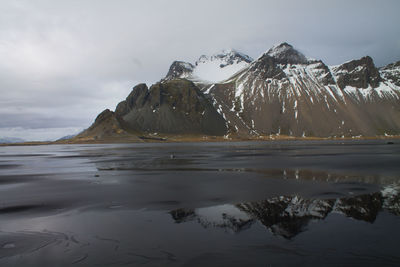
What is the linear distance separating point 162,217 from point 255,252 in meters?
6.77

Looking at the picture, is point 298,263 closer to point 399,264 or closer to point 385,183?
point 399,264

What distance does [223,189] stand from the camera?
925 inches

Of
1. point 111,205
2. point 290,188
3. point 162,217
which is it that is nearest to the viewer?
point 162,217

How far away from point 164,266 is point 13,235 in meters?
8.33

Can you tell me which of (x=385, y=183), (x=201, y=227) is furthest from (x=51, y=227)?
(x=385, y=183)

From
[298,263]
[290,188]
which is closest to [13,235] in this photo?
[298,263]

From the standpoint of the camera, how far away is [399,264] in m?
9.04

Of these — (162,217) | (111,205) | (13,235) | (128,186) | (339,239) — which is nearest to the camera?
(339,239)

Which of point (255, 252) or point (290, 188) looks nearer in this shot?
point (255, 252)

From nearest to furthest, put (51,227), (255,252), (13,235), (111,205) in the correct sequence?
(255,252), (13,235), (51,227), (111,205)

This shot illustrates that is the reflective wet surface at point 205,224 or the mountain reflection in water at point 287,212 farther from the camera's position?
the mountain reflection in water at point 287,212

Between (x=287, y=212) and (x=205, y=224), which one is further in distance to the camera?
(x=287, y=212)

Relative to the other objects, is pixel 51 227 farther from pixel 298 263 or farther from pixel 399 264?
pixel 399 264

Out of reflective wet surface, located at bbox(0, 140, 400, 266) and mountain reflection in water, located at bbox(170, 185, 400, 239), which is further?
mountain reflection in water, located at bbox(170, 185, 400, 239)
